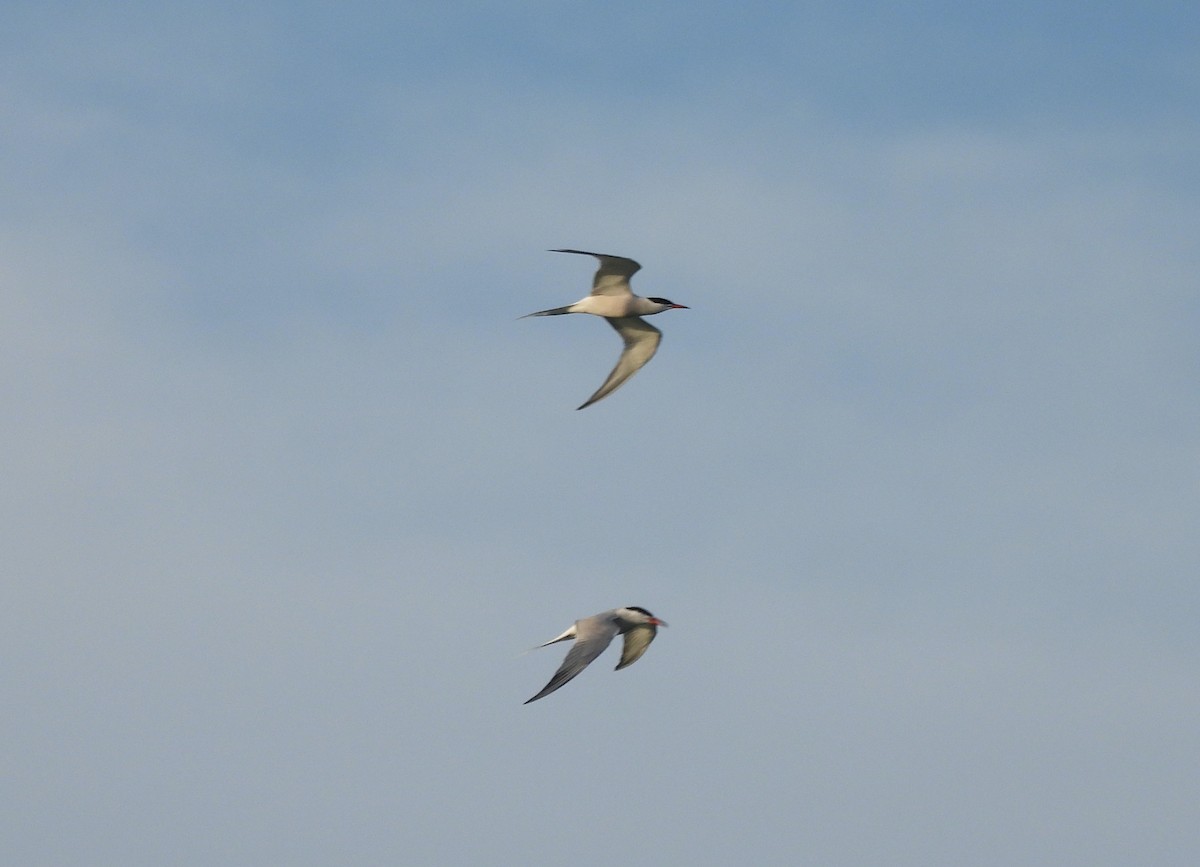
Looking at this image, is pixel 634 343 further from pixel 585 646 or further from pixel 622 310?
pixel 585 646

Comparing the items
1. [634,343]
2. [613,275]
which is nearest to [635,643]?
[634,343]

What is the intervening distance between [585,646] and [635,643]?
498 centimetres

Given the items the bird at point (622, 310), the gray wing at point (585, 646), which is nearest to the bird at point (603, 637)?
the gray wing at point (585, 646)

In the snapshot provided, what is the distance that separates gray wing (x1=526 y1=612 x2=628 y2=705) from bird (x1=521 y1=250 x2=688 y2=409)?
4.11 meters

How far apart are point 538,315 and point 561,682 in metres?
8.86

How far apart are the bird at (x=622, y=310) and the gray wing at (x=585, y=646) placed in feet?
13.5

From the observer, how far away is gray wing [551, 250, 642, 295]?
89.7 feet

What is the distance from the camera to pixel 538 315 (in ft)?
88.2

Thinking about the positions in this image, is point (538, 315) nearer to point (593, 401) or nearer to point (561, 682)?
point (593, 401)

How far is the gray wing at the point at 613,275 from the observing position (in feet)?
89.7

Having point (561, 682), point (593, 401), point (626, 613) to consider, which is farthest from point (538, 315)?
point (561, 682)

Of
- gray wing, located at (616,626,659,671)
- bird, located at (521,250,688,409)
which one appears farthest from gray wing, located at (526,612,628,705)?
bird, located at (521,250,688,409)

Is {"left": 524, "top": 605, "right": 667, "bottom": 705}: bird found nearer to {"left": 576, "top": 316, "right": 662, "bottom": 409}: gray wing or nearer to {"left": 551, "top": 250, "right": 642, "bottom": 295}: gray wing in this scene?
{"left": 576, "top": 316, "right": 662, "bottom": 409}: gray wing

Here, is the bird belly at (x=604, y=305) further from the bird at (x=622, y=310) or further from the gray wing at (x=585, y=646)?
the gray wing at (x=585, y=646)
